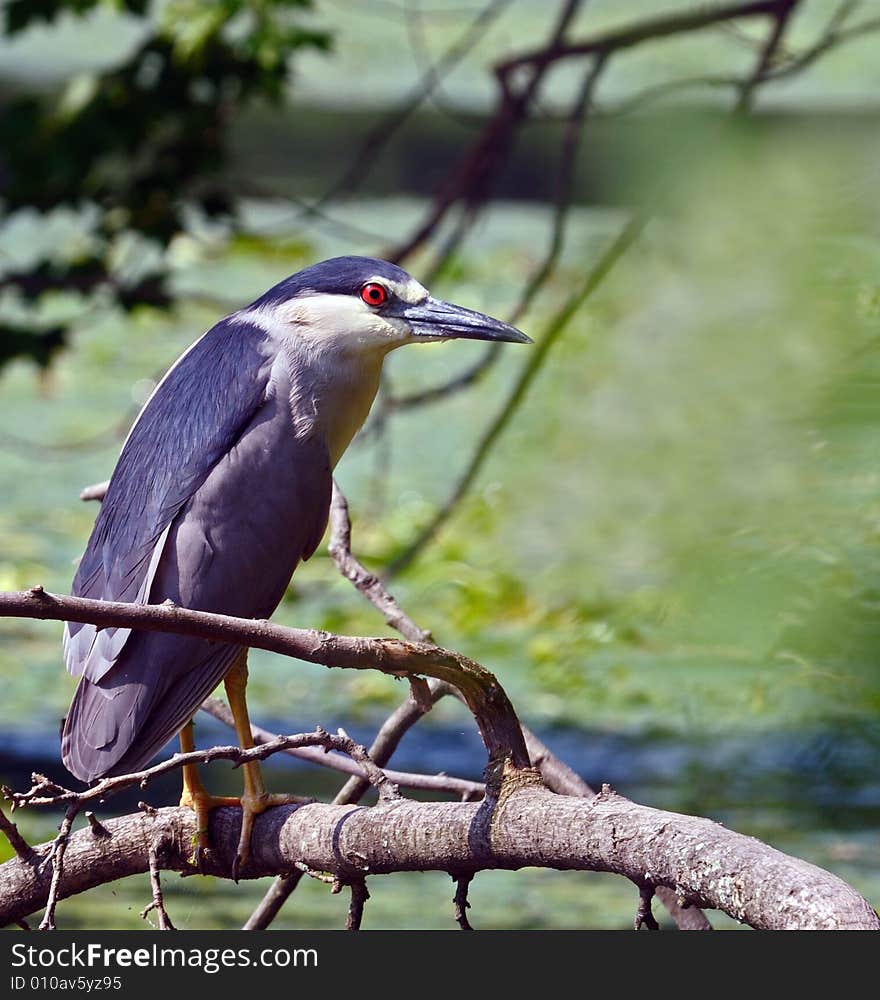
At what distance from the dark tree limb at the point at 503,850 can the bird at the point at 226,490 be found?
9 cm

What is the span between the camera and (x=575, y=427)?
663 millimetres

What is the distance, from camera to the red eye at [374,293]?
6.72 ft

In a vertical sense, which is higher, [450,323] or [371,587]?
[450,323]

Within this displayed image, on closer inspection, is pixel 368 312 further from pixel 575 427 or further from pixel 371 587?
pixel 575 427

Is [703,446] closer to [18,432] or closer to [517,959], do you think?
[517,959]

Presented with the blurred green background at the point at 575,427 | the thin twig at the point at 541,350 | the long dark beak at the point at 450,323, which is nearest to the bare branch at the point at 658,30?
the blurred green background at the point at 575,427

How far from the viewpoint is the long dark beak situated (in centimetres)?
201

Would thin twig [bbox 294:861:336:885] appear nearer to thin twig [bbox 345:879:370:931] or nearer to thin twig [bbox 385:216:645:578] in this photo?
thin twig [bbox 345:879:370:931]

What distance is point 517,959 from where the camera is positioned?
98 cm

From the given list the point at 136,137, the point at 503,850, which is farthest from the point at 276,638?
the point at 136,137

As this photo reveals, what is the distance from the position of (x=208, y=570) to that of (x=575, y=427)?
4.36ft

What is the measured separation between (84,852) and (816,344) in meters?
1.27

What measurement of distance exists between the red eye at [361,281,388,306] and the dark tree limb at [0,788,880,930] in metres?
0.76

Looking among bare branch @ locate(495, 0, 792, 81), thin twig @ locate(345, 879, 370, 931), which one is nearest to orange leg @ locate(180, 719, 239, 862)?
thin twig @ locate(345, 879, 370, 931)
